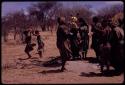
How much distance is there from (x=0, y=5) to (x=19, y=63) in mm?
5295

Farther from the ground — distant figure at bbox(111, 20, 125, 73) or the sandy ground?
distant figure at bbox(111, 20, 125, 73)

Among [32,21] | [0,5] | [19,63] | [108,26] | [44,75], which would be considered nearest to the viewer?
[0,5]

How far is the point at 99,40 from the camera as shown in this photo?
10867 millimetres

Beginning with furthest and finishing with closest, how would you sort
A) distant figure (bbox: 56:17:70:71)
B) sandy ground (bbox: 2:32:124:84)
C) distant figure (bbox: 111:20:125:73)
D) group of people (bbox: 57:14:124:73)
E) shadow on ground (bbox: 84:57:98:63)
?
1. shadow on ground (bbox: 84:57:98:63)
2. distant figure (bbox: 56:17:70:71)
3. sandy ground (bbox: 2:32:124:84)
4. group of people (bbox: 57:14:124:73)
5. distant figure (bbox: 111:20:125:73)

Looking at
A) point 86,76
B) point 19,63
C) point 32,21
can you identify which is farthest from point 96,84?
point 32,21

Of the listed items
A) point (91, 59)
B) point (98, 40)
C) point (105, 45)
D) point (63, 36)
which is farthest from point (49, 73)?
point (105, 45)

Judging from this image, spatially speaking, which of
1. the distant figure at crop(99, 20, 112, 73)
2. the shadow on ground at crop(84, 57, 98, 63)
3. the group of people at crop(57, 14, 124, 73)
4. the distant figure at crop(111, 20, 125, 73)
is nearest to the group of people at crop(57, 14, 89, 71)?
the group of people at crop(57, 14, 124, 73)

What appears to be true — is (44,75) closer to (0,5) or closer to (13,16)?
(0,5)

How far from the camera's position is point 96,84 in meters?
9.28

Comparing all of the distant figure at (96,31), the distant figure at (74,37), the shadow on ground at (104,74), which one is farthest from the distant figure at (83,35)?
the shadow on ground at (104,74)

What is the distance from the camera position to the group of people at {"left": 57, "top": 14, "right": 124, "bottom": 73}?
30.6ft

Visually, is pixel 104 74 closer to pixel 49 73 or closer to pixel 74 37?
pixel 49 73

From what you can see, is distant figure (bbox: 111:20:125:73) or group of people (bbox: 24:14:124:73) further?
group of people (bbox: 24:14:124:73)

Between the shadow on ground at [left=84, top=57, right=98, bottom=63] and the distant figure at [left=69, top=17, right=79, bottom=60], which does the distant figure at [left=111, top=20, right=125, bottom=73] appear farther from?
the distant figure at [left=69, top=17, right=79, bottom=60]
